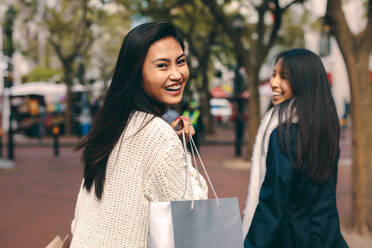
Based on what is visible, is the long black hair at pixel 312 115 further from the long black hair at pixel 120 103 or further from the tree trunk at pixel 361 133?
the tree trunk at pixel 361 133

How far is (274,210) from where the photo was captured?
2139mm

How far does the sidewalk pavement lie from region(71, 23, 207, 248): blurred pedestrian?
146 inches

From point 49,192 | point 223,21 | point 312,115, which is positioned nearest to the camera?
point 312,115

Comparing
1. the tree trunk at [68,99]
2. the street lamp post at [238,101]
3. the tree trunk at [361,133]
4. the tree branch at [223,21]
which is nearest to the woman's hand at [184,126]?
the tree trunk at [361,133]

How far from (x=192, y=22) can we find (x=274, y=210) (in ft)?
56.9

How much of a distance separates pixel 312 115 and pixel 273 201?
51 cm

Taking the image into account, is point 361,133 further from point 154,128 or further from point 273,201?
point 154,128

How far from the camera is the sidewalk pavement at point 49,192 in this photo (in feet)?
17.7

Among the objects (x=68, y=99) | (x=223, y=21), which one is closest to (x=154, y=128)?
(x=223, y=21)

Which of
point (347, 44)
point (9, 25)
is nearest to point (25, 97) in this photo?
point (9, 25)

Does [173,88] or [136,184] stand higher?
[173,88]

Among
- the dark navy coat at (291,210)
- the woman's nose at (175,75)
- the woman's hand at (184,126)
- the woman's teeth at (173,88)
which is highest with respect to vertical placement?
the woman's nose at (175,75)

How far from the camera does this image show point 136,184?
5.02 feet

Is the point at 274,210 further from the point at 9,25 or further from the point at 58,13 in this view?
the point at 58,13
